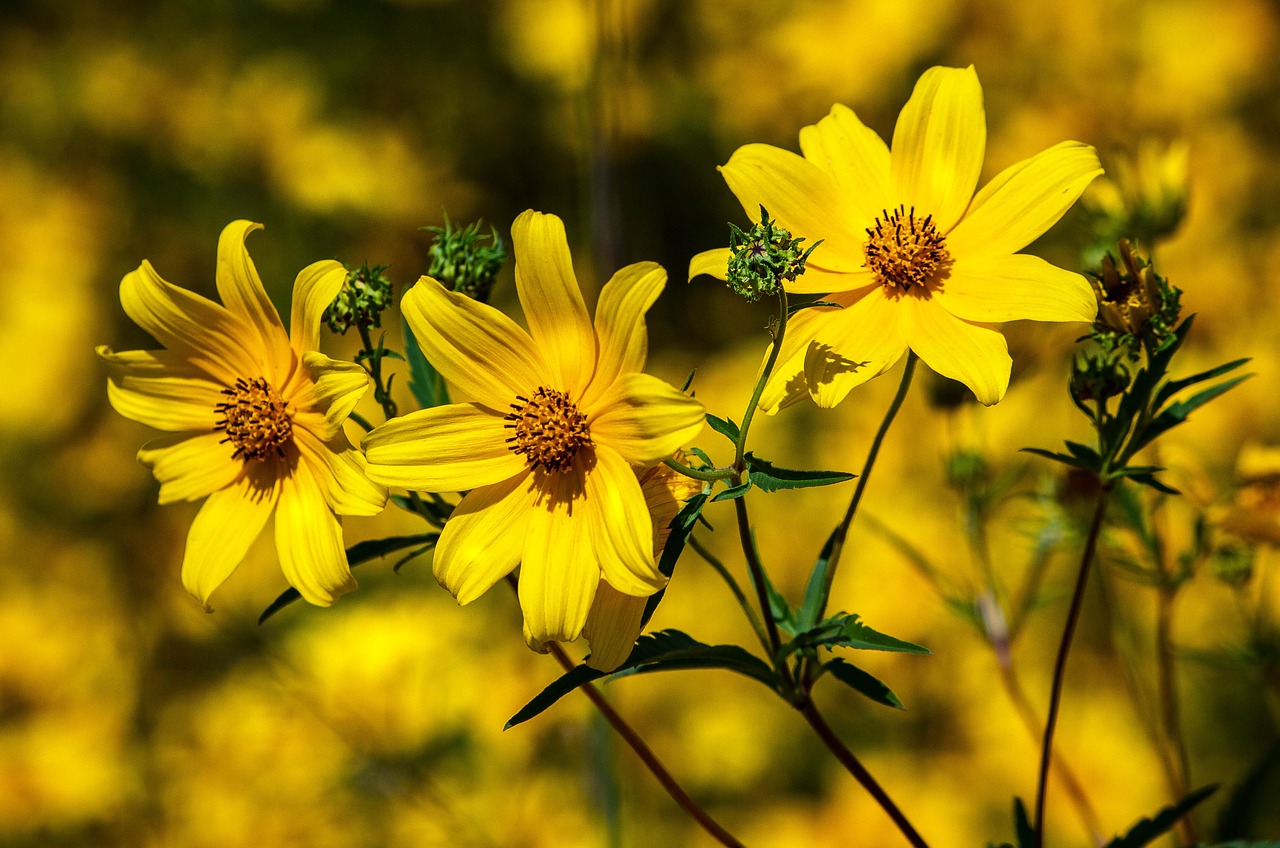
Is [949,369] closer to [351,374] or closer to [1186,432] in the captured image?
[351,374]

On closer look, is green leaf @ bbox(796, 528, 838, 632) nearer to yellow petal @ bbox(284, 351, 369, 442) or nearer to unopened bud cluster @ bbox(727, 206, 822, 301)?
unopened bud cluster @ bbox(727, 206, 822, 301)

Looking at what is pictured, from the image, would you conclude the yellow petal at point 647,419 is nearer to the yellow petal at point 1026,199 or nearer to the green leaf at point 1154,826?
the yellow petal at point 1026,199

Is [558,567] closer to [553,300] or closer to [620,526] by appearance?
[620,526]

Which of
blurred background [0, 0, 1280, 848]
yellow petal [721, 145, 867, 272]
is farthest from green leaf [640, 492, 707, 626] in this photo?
blurred background [0, 0, 1280, 848]

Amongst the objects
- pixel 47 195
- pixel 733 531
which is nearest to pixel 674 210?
pixel 733 531

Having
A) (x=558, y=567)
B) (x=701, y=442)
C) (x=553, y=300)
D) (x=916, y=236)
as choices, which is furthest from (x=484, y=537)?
(x=701, y=442)
